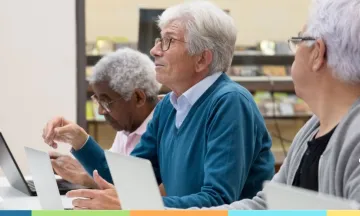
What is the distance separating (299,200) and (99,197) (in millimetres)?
783

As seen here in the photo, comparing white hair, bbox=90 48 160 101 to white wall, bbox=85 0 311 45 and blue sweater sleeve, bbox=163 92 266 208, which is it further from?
white wall, bbox=85 0 311 45

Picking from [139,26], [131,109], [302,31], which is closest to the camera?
[302,31]

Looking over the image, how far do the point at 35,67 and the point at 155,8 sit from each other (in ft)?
2.67

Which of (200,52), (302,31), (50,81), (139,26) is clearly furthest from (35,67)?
(302,31)

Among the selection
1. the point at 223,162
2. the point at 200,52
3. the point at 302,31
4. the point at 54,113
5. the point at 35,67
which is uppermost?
the point at 302,31

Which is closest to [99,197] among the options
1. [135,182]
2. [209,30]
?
[135,182]

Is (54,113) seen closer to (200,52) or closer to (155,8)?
(155,8)

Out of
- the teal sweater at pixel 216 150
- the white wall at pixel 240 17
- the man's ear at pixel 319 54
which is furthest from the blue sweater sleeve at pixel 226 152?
the white wall at pixel 240 17

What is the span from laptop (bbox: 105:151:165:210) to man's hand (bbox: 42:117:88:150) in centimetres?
126

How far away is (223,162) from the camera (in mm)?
2061

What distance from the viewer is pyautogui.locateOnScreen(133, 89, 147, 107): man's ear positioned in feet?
9.53

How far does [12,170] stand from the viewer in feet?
8.50

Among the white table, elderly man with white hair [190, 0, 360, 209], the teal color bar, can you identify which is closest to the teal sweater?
elderly man with white hair [190, 0, 360, 209]

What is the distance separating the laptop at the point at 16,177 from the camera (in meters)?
2.47
